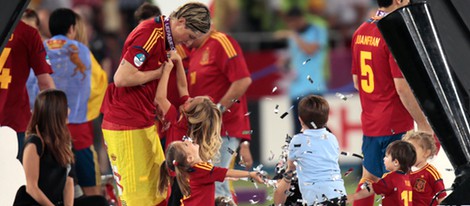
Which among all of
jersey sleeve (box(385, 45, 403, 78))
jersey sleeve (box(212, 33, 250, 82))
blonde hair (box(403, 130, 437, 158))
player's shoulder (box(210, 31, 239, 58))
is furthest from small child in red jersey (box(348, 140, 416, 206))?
player's shoulder (box(210, 31, 239, 58))

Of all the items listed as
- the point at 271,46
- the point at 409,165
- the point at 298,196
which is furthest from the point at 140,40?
the point at 271,46

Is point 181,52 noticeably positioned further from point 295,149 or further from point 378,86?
point 295,149

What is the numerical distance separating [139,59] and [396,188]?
1976mm

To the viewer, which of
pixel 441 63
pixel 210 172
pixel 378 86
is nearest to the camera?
pixel 441 63

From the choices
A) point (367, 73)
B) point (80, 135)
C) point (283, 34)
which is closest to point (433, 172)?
point (367, 73)

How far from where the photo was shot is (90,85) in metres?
10.5

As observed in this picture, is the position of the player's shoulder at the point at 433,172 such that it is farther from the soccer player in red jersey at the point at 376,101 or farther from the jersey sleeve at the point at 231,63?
the jersey sleeve at the point at 231,63

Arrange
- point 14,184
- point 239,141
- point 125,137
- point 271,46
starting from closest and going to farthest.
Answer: point 125,137, point 14,184, point 239,141, point 271,46

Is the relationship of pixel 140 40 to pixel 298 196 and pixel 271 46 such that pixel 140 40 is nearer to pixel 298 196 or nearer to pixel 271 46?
pixel 298 196

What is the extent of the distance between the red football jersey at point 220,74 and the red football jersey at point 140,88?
4.93ft

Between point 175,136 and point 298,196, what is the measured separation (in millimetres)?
1157

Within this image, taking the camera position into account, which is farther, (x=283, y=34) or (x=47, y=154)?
(x=283, y=34)

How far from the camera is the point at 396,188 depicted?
8047 millimetres

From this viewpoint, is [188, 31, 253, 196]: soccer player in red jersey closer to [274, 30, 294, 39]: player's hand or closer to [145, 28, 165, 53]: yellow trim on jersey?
[145, 28, 165, 53]: yellow trim on jersey
